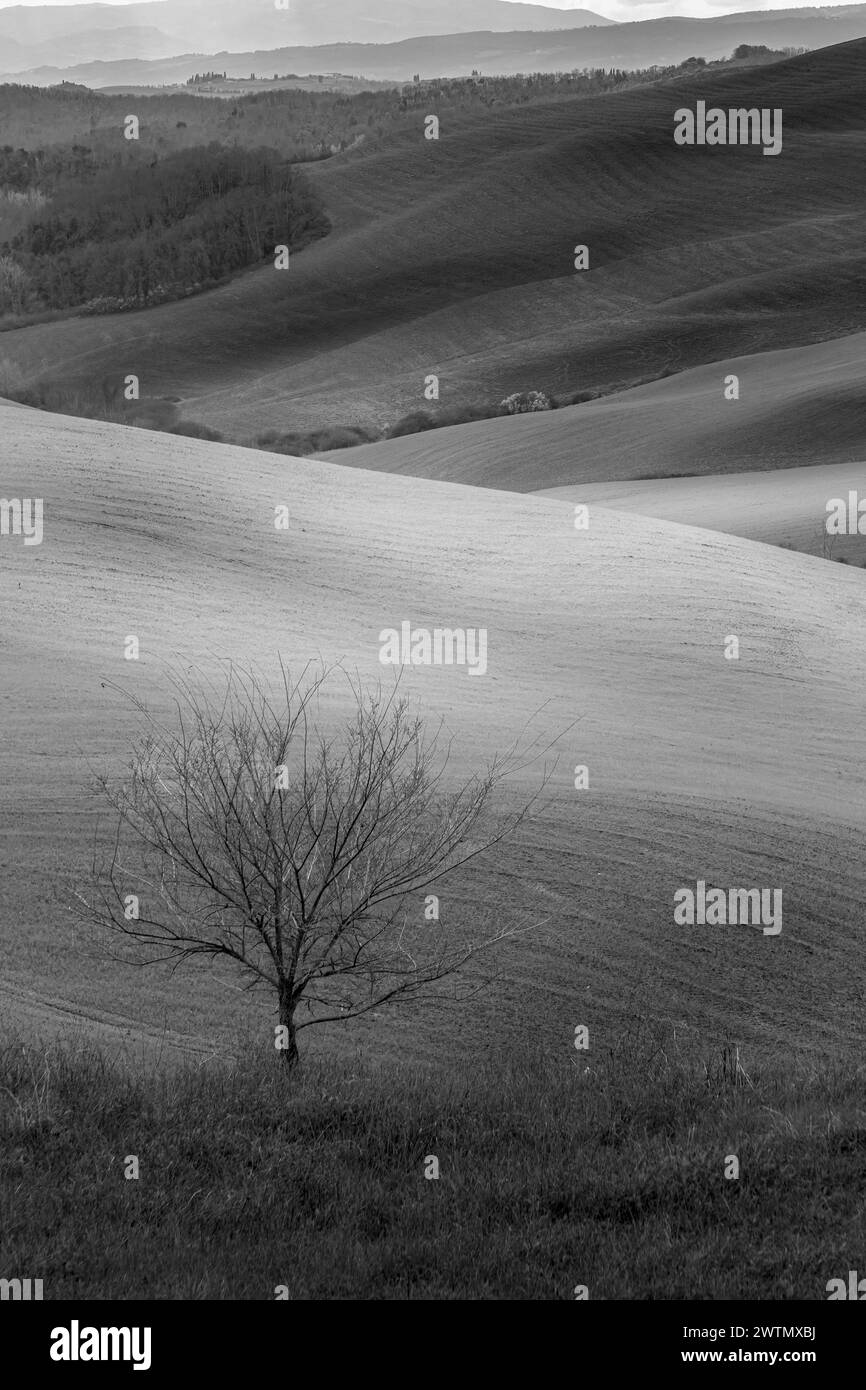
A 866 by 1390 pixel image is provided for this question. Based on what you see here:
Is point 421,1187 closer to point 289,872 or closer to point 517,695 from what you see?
point 289,872

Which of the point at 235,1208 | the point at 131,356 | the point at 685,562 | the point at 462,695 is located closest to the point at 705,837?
the point at 462,695

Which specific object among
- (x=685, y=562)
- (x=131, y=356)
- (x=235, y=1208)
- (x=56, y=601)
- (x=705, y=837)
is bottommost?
(x=235, y=1208)

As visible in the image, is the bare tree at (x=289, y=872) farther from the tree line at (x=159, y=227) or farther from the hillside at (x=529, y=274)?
the tree line at (x=159, y=227)

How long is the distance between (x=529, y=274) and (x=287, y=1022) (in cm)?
12702

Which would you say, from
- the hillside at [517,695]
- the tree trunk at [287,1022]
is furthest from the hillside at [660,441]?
the tree trunk at [287,1022]

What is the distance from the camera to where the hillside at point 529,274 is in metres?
108

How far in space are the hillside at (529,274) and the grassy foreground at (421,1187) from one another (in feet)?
313

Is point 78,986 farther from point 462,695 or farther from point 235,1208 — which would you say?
point 462,695

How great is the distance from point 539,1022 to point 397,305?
11860cm

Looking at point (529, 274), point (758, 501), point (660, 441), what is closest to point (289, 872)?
point (758, 501)

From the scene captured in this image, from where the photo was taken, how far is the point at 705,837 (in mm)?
16844

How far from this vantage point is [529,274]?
12925cm
